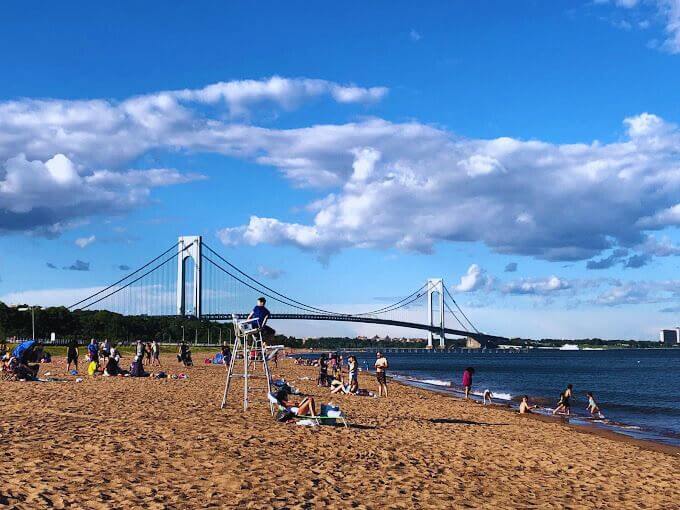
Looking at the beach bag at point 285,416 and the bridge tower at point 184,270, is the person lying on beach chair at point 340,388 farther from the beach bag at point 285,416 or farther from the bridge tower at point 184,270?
the bridge tower at point 184,270

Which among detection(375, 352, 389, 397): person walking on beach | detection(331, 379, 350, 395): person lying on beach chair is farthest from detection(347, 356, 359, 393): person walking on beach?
detection(375, 352, 389, 397): person walking on beach

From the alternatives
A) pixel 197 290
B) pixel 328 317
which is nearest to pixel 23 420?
pixel 197 290

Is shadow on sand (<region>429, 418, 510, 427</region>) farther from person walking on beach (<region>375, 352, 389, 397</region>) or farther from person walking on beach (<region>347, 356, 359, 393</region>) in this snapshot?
person walking on beach (<region>347, 356, 359, 393</region>)

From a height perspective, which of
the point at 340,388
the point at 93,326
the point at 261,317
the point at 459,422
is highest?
the point at 261,317

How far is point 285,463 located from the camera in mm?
8945

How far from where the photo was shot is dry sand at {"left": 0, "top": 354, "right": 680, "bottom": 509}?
7102 mm

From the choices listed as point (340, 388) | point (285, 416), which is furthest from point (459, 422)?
point (340, 388)

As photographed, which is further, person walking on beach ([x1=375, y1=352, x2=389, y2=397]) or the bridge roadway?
the bridge roadway

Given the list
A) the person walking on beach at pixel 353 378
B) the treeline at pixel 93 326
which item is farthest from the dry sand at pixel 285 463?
the treeline at pixel 93 326

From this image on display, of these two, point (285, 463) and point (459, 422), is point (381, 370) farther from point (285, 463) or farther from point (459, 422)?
point (285, 463)

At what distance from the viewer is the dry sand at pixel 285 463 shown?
23.3ft

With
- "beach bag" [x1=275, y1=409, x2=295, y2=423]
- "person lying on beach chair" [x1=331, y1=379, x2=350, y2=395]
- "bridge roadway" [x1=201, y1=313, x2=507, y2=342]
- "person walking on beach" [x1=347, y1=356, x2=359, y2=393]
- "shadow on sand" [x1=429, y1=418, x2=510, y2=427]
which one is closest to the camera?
"beach bag" [x1=275, y1=409, x2=295, y2=423]

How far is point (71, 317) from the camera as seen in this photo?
10138 cm

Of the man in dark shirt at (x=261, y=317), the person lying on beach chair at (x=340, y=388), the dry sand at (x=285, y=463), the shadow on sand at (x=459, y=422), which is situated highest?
the man in dark shirt at (x=261, y=317)
